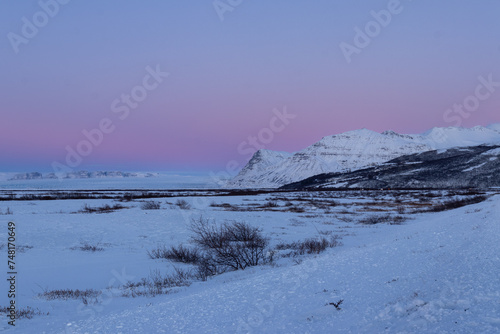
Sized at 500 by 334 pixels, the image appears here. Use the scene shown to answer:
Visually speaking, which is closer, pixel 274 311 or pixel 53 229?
pixel 274 311

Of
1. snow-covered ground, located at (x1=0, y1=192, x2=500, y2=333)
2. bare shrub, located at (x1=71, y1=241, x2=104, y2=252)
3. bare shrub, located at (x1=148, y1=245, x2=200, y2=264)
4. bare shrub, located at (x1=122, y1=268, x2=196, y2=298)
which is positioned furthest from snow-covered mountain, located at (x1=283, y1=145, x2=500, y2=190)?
bare shrub, located at (x1=122, y1=268, x2=196, y2=298)

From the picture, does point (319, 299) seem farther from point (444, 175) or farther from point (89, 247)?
point (444, 175)

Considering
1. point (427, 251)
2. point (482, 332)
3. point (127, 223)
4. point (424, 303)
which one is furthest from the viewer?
point (127, 223)

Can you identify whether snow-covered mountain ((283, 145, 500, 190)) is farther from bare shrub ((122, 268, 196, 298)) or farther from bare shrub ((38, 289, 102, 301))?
bare shrub ((38, 289, 102, 301))

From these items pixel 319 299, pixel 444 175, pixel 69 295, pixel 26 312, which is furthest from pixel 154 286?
pixel 444 175

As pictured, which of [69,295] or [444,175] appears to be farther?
[444,175]

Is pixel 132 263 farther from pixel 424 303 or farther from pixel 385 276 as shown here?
pixel 424 303

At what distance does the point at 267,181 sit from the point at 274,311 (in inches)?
7451

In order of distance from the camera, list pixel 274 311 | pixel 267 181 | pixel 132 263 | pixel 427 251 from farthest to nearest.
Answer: pixel 267 181, pixel 132 263, pixel 427 251, pixel 274 311

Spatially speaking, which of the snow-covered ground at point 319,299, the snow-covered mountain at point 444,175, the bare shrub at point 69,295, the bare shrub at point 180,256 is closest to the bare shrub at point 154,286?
the snow-covered ground at point 319,299

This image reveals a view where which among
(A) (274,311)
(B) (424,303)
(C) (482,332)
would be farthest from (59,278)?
(C) (482,332)

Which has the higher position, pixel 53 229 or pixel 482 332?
pixel 53 229

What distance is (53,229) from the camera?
22.7 metres

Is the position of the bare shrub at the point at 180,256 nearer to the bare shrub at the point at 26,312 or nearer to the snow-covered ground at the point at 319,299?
the snow-covered ground at the point at 319,299
